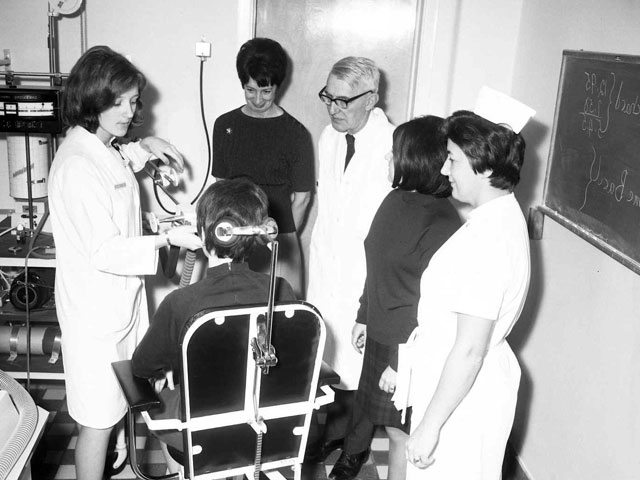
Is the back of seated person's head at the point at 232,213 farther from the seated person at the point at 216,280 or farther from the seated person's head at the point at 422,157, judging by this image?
the seated person's head at the point at 422,157

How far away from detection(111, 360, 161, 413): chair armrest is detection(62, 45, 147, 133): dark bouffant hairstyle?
0.77m

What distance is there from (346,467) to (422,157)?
4.19 ft

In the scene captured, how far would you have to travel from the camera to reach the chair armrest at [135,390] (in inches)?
64.0

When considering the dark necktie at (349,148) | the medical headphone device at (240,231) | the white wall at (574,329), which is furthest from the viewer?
the dark necktie at (349,148)

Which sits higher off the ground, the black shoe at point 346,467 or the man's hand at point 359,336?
the man's hand at point 359,336

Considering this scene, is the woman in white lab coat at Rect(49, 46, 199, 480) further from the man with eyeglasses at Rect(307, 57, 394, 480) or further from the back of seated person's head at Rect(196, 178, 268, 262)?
the man with eyeglasses at Rect(307, 57, 394, 480)

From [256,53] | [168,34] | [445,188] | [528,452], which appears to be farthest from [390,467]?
[168,34]

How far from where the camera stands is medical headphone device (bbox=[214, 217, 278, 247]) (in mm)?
1470

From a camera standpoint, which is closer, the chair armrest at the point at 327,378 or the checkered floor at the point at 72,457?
the chair armrest at the point at 327,378

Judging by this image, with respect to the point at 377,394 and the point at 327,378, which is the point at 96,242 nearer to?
the point at 327,378

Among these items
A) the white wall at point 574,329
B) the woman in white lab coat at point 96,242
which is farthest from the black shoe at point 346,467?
the woman in white lab coat at point 96,242

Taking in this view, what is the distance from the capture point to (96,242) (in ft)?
6.55

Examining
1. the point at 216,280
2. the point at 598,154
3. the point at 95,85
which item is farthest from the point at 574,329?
the point at 95,85

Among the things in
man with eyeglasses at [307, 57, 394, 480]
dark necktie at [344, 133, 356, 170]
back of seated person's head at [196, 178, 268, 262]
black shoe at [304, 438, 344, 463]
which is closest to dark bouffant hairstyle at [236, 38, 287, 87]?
man with eyeglasses at [307, 57, 394, 480]
